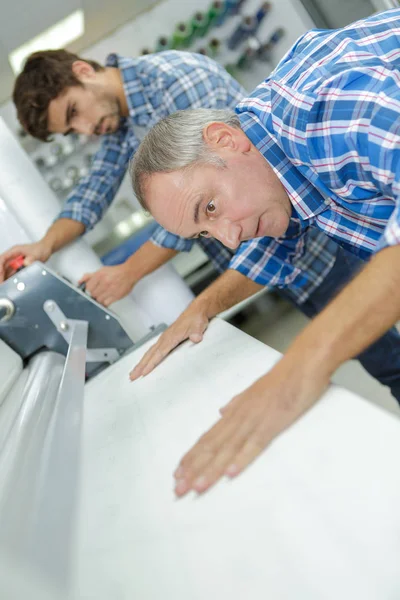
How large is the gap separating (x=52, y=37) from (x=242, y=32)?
1.08 meters

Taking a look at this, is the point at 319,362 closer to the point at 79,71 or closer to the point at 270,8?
the point at 79,71

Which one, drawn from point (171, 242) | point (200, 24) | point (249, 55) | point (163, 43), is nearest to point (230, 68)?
point (249, 55)

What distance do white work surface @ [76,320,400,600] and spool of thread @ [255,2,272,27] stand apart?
2.75 metres

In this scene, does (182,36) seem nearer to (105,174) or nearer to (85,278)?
(105,174)

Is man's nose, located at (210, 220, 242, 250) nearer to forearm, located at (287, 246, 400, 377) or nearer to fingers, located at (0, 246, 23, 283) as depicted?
forearm, located at (287, 246, 400, 377)

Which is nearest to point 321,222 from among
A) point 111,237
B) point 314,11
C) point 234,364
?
point 234,364

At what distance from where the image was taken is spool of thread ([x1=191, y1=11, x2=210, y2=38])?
8.99 feet

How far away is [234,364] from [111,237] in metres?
2.33

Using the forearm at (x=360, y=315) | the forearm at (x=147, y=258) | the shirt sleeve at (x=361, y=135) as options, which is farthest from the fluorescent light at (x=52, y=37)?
the forearm at (x=360, y=315)

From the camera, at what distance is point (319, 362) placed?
0.52 m

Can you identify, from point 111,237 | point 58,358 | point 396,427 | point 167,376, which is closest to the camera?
point 396,427

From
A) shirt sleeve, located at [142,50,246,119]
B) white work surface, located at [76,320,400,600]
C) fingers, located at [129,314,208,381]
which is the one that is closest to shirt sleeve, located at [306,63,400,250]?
white work surface, located at [76,320,400,600]

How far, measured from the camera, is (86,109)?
1381 millimetres

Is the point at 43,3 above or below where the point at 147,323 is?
above
